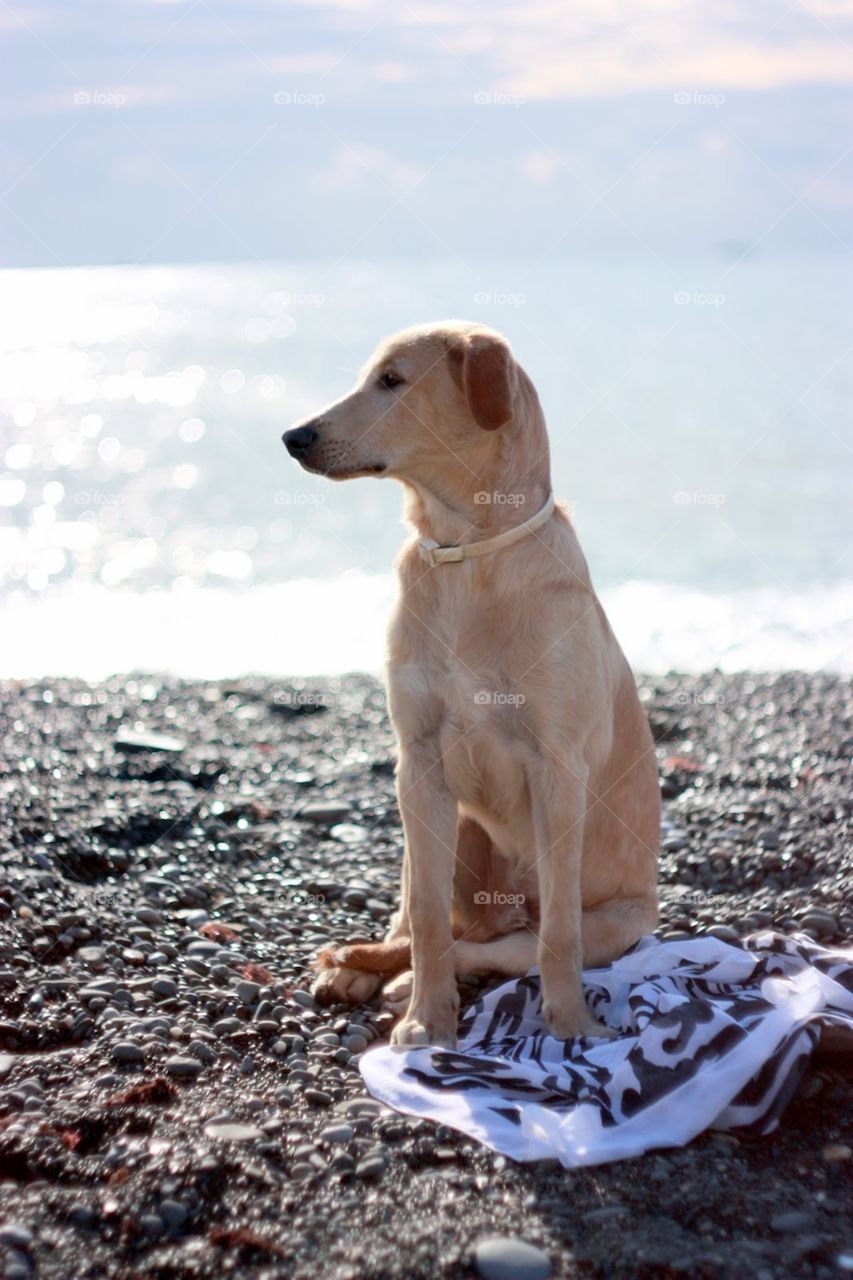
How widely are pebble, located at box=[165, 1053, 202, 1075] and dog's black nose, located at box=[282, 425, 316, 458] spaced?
1832mm

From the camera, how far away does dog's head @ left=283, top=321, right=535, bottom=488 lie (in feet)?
13.7

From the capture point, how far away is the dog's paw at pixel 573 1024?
3979 mm

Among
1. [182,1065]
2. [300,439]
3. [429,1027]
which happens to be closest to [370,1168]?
[182,1065]

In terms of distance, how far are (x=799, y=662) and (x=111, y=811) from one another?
701 centimetres

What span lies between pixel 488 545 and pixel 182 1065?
177cm

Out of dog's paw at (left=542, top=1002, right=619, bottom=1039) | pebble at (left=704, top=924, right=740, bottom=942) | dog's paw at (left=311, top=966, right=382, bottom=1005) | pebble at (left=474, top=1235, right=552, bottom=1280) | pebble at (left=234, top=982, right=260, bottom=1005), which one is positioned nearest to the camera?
pebble at (left=474, top=1235, right=552, bottom=1280)

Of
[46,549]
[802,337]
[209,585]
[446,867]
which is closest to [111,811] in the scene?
[446,867]

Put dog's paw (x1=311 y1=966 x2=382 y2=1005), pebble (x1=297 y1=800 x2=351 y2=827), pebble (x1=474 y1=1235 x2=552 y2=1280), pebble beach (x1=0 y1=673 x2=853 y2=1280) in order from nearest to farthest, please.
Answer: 1. pebble (x1=474 y1=1235 x2=552 y2=1280)
2. pebble beach (x1=0 y1=673 x2=853 y2=1280)
3. dog's paw (x1=311 y1=966 x2=382 y2=1005)
4. pebble (x1=297 y1=800 x2=351 y2=827)

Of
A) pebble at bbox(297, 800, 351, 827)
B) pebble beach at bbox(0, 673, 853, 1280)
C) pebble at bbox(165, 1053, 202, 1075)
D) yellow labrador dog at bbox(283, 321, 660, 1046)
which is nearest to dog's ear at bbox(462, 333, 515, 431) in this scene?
yellow labrador dog at bbox(283, 321, 660, 1046)

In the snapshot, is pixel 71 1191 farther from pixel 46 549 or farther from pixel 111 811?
pixel 46 549

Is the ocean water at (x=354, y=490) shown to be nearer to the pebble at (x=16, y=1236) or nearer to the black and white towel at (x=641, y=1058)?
the black and white towel at (x=641, y=1058)

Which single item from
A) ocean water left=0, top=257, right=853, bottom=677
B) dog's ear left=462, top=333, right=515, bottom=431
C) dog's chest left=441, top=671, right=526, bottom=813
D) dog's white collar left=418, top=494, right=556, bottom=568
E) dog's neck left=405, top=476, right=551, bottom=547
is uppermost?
dog's ear left=462, top=333, right=515, bottom=431

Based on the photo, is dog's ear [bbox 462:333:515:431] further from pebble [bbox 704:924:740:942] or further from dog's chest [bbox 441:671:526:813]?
pebble [bbox 704:924:740:942]

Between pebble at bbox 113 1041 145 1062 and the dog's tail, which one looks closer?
pebble at bbox 113 1041 145 1062
